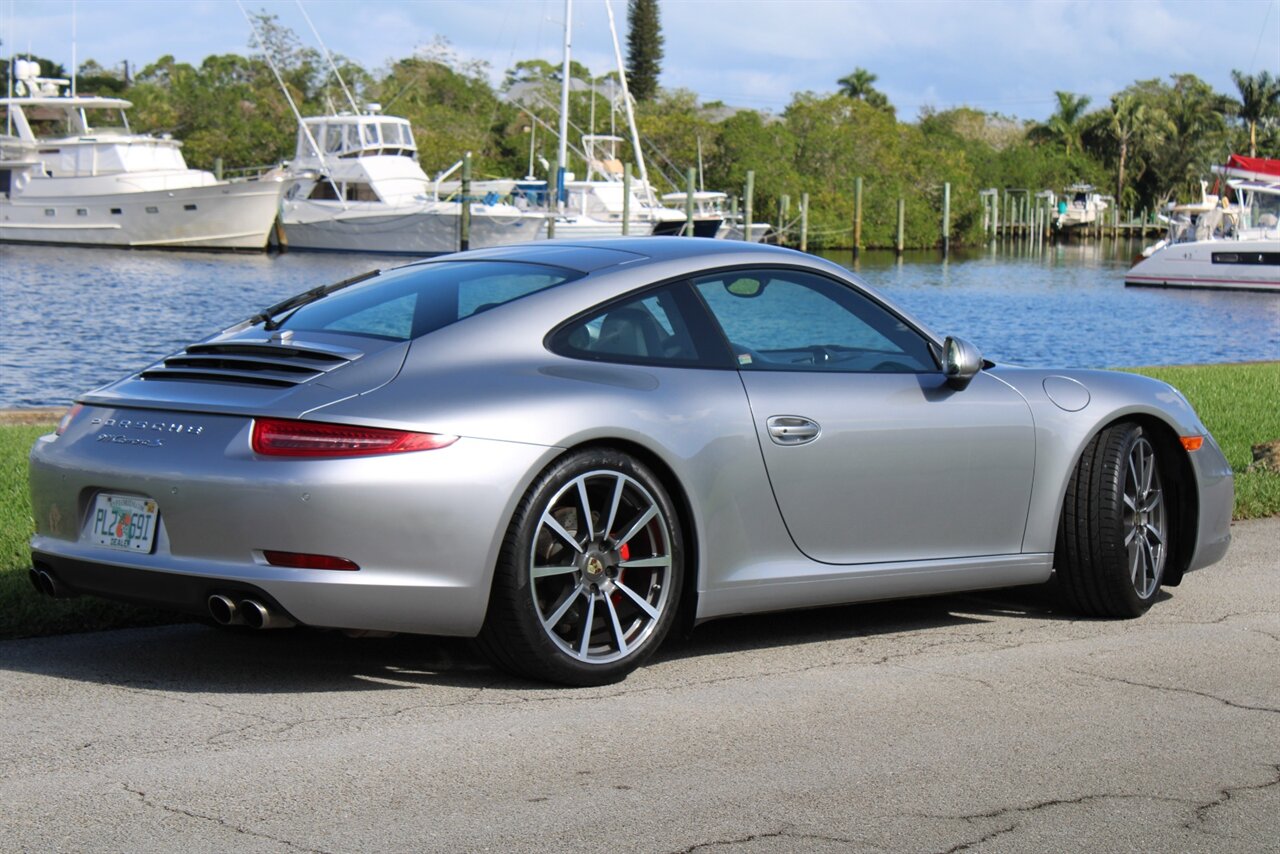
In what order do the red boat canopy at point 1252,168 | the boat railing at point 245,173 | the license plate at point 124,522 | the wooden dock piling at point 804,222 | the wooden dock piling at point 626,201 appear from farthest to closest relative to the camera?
the wooden dock piling at point 804,222 → the boat railing at point 245,173 → the wooden dock piling at point 626,201 → the red boat canopy at point 1252,168 → the license plate at point 124,522

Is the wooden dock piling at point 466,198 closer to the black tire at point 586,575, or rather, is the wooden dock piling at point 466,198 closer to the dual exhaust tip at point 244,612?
the black tire at point 586,575

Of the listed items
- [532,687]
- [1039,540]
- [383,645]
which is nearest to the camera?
[532,687]

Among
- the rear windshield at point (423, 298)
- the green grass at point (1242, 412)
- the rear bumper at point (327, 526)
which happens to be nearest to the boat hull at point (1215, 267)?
the green grass at point (1242, 412)

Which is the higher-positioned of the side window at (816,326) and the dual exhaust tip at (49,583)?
the side window at (816,326)

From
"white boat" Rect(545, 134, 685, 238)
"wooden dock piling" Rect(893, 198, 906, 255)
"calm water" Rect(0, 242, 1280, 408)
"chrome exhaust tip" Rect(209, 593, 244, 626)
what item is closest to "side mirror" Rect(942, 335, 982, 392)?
"chrome exhaust tip" Rect(209, 593, 244, 626)

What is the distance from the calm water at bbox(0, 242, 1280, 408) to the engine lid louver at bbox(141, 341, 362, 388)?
14.6m

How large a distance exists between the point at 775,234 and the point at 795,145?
520 inches

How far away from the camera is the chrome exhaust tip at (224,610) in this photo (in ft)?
15.6

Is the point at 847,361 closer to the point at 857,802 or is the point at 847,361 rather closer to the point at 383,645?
the point at 383,645

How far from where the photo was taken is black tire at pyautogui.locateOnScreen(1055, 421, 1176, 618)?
6387 millimetres

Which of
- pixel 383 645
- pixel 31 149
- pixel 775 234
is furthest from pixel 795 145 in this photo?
pixel 383 645

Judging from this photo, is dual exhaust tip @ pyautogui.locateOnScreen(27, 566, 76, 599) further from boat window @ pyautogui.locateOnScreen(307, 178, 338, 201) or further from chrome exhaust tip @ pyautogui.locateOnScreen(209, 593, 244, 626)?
boat window @ pyautogui.locateOnScreen(307, 178, 338, 201)

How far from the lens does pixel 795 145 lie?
93312mm

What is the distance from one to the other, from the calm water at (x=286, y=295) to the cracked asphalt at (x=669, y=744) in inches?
585
